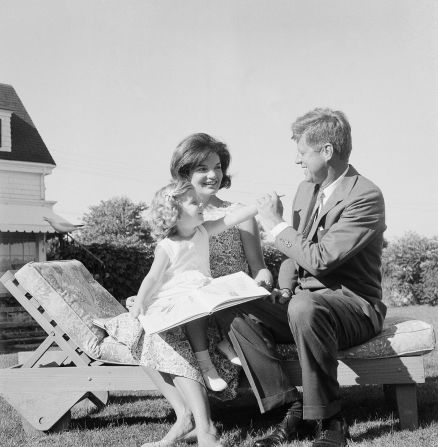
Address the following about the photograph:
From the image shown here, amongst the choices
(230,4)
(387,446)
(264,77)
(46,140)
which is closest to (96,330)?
(387,446)

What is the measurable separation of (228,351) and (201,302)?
37cm

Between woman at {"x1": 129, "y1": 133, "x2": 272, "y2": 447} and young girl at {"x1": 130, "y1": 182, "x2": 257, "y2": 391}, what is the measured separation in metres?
0.09

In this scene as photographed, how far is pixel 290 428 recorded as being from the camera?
3.36 metres

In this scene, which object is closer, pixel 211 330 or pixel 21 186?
pixel 211 330

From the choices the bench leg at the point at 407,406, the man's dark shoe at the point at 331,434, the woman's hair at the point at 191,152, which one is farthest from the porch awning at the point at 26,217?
the man's dark shoe at the point at 331,434

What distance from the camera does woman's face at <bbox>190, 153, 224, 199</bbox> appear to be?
4.33m

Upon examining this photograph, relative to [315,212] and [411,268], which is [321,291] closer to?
[315,212]

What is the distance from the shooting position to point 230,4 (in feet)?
19.1

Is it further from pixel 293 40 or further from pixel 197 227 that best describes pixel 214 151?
pixel 293 40

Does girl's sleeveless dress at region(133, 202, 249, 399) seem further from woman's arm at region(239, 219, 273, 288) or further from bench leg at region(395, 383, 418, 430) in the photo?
bench leg at region(395, 383, 418, 430)

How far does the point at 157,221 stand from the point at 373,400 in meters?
2.18

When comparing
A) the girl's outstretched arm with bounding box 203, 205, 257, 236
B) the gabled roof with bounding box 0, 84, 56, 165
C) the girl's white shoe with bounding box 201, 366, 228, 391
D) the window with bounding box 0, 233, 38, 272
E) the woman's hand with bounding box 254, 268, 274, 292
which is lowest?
the window with bounding box 0, 233, 38, 272

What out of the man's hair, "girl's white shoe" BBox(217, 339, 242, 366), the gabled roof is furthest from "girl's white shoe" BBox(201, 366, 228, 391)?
the gabled roof

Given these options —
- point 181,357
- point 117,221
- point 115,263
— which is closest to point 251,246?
point 181,357
